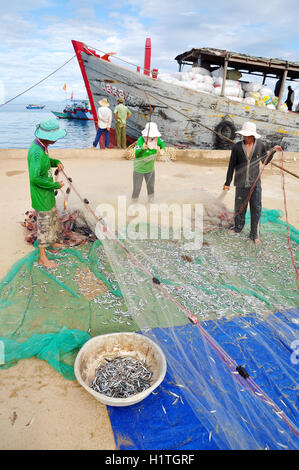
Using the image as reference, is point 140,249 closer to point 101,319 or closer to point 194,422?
point 101,319

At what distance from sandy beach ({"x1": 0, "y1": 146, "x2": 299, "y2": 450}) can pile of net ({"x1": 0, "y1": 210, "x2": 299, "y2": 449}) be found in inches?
7.0

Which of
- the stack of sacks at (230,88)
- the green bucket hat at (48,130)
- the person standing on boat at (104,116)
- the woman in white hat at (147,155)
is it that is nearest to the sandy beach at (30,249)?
the woman in white hat at (147,155)

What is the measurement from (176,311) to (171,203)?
3.00 metres

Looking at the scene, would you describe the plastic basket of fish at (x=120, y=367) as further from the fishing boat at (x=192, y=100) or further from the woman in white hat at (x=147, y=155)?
the fishing boat at (x=192, y=100)

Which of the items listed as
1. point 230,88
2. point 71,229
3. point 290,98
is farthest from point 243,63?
point 71,229

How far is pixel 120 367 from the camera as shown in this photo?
97.2 inches

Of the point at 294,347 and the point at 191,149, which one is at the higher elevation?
the point at 191,149

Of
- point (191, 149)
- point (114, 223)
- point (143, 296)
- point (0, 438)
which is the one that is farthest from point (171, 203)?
Answer: point (191, 149)

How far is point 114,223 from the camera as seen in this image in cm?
502

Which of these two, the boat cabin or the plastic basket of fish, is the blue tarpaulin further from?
the boat cabin

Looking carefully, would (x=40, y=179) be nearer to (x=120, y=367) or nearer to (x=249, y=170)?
(x=120, y=367)

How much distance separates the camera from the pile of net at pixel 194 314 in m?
2.12

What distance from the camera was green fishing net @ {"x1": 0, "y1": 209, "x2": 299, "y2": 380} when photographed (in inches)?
105
